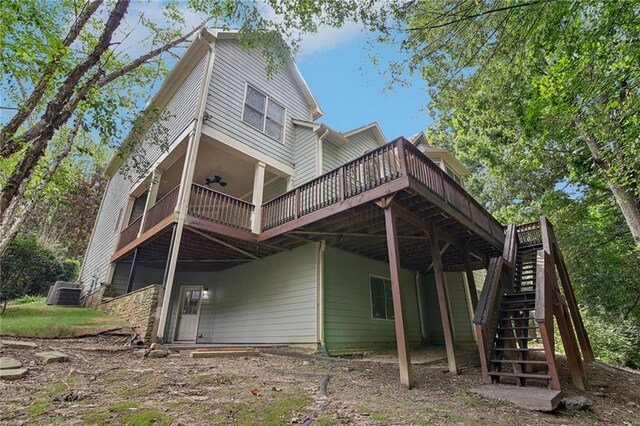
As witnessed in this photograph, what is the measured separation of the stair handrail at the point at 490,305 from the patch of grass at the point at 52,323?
26.1 ft

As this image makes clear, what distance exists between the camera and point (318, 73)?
45.0 ft

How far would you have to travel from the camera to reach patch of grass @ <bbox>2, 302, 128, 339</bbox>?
6.47m

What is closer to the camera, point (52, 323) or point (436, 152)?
point (52, 323)

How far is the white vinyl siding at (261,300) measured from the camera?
8.69m

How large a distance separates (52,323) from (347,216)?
7.36 m

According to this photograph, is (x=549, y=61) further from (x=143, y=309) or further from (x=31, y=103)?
(x=143, y=309)

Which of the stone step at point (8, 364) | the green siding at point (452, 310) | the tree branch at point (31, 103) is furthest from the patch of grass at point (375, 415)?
the green siding at point (452, 310)

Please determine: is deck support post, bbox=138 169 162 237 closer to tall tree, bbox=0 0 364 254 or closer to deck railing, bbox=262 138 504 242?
tall tree, bbox=0 0 364 254

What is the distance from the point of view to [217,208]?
844 cm

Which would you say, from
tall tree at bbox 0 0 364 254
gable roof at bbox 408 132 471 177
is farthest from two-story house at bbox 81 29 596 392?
tall tree at bbox 0 0 364 254

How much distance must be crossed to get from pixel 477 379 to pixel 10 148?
8848 millimetres

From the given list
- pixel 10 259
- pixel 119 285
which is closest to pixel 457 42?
pixel 119 285

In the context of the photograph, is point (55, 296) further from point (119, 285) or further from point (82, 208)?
point (82, 208)

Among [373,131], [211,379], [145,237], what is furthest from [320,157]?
[211,379]
